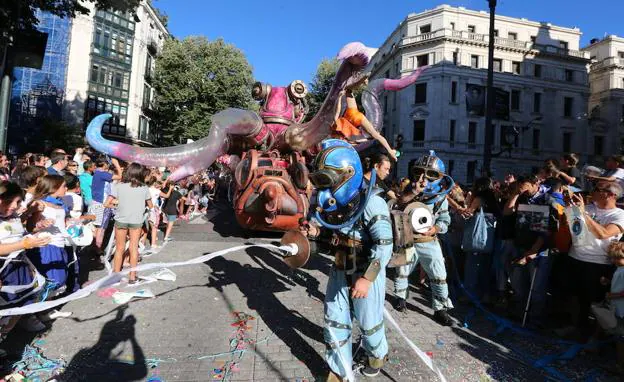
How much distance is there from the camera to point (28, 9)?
32.5 feet

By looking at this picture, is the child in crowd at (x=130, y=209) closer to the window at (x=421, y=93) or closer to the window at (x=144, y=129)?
the window at (x=144, y=129)

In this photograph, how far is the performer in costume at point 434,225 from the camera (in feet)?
14.0

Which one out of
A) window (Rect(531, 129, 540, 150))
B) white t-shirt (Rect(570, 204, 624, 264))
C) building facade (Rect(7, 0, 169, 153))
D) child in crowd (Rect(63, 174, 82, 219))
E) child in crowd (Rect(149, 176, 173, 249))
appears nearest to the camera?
white t-shirt (Rect(570, 204, 624, 264))

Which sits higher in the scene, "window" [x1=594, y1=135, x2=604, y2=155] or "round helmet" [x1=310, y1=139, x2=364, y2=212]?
"window" [x1=594, y1=135, x2=604, y2=155]

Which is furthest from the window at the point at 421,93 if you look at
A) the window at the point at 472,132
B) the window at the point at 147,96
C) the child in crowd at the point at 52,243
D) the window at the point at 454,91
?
the child in crowd at the point at 52,243

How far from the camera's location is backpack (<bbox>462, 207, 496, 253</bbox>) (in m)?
4.84

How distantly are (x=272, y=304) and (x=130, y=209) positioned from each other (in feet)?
7.66

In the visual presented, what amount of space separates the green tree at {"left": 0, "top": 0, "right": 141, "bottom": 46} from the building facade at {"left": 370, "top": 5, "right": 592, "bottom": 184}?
27.8 meters

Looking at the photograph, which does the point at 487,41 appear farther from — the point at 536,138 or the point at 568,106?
the point at 568,106

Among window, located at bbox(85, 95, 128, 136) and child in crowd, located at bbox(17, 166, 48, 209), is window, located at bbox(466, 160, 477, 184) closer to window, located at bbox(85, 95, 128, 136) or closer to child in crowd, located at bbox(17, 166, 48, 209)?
window, located at bbox(85, 95, 128, 136)

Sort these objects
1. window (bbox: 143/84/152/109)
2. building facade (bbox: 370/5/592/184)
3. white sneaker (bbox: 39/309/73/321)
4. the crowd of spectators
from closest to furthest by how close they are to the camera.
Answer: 1. the crowd of spectators
2. white sneaker (bbox: 39/309/73/321)
3. window (bbox: 143/84/152/109)
4. building facade (bbox: 370/5/592/184)

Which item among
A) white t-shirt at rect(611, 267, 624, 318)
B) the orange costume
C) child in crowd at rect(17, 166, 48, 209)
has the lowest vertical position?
white t-shirt at rect(611, 267, 624, 318)

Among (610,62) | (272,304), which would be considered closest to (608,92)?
(610,62)

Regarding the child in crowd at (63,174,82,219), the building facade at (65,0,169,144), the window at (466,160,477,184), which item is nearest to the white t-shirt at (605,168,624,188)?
the child in crowd at (63,174,82,219)
